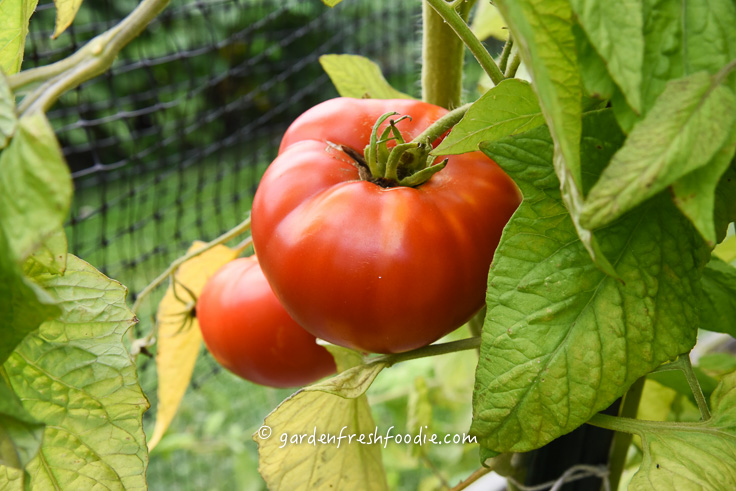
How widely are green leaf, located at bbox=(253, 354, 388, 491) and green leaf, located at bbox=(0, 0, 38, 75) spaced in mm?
188

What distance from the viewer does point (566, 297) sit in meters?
0.25

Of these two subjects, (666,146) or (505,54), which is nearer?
(666,146)

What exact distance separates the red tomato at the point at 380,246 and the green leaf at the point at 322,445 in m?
0.05

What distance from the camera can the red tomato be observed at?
293 millimetres

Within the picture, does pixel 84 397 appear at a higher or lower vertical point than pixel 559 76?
lower

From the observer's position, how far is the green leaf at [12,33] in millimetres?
282

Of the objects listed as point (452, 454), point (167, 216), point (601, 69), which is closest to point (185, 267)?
point (601, 69)

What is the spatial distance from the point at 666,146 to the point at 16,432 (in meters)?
0.17

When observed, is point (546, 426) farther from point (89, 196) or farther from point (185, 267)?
point (89, 196)

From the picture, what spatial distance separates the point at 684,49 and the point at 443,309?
151 mm

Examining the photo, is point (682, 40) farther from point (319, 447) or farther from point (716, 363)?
point (716, 363)

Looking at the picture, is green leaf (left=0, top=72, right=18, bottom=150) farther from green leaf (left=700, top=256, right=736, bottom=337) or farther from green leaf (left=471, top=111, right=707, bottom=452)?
green leaf (left=700, top=256, right=736, bottom=337)

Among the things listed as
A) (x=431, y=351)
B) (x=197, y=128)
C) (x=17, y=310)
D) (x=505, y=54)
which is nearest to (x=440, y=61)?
(x=505, y=54)

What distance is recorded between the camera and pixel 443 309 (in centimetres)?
30
